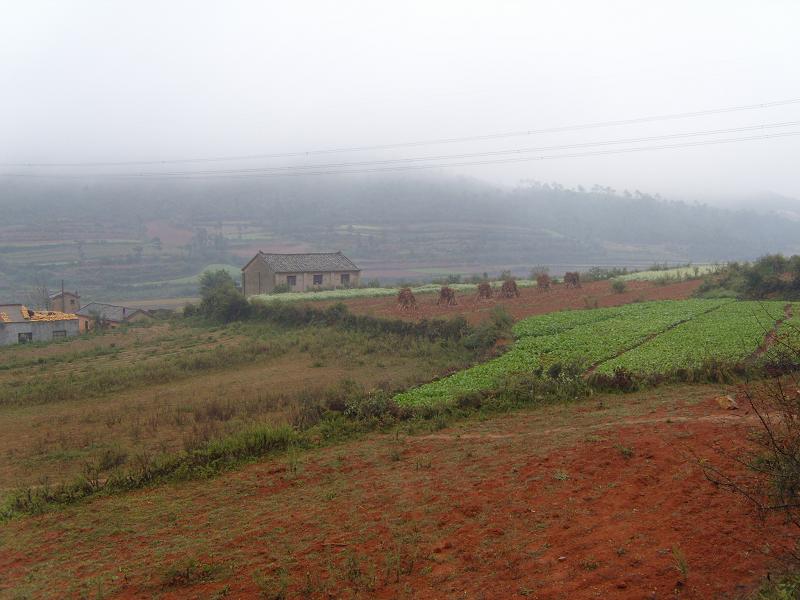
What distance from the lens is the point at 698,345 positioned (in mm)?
17219

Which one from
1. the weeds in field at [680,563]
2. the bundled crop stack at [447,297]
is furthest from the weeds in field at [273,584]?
the bundled crop stack at [447,297]

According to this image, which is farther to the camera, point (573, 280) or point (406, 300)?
point (573, 280)

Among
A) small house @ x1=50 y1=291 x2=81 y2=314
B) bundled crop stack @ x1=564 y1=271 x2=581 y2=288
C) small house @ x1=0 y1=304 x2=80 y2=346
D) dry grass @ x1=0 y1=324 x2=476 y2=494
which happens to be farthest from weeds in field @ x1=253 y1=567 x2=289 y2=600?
small house @ x1=50 y1=291 x2=81 y2=314

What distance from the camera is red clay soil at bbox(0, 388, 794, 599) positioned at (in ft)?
21.6

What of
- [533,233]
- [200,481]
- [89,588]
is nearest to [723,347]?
[200,481]

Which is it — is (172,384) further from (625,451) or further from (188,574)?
(625,451)

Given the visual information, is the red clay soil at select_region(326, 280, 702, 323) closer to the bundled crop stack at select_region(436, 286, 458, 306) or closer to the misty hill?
the bundled crop stack at select_region(436, 286, 458, 306)

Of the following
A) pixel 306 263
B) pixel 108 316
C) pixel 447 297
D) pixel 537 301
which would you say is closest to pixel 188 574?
→ pixel 537 301

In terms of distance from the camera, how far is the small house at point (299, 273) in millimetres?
56625

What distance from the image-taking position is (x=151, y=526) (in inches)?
388

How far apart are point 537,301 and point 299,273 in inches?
1052

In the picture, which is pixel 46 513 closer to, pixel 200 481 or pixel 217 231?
pixel 200 481

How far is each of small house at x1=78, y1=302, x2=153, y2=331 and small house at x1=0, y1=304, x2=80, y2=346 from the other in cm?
319

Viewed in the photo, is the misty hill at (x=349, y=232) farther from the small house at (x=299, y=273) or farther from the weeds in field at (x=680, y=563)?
the weeds in field at (x=680, y=563)
